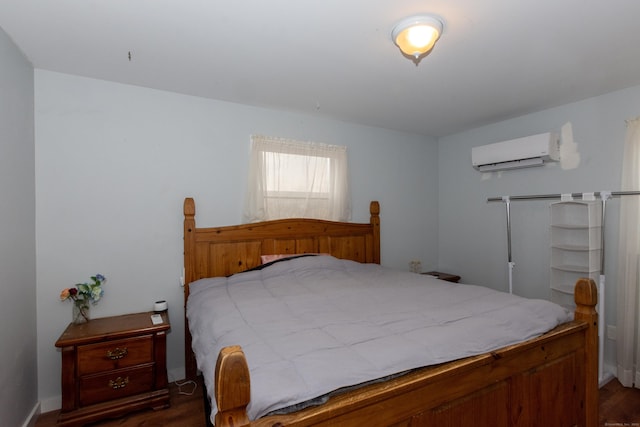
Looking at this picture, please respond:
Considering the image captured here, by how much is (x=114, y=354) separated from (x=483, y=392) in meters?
2.12

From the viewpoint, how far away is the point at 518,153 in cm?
306

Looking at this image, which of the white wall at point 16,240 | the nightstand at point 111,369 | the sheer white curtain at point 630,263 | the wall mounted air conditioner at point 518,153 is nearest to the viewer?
the white wall at point 16,240

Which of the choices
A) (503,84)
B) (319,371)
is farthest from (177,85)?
(503,84)

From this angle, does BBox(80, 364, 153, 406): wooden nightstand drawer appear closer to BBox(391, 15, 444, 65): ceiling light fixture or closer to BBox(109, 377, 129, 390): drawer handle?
BBox(109, 377, 129, 390): drawer handle

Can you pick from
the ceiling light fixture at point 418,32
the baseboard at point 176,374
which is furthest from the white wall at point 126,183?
the ceiling light fixture at point 418,32

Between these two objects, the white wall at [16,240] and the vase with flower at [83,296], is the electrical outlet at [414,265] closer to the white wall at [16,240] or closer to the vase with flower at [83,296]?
the vase with flower at [83,296]

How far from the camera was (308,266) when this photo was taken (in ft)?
9.07

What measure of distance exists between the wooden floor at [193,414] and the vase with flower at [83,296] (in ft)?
2.17

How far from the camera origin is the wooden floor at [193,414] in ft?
6.70

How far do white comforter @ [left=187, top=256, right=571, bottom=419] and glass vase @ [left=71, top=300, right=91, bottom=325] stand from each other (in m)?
0.72

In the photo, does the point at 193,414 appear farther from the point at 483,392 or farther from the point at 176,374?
the point at 483,392

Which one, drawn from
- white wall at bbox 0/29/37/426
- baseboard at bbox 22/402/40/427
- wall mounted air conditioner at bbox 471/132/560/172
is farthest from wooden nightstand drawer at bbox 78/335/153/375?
wall mounted air conditioner at bbox 471/132/560/172

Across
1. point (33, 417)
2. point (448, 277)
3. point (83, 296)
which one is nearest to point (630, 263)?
point (448, 277)

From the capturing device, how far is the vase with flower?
2.19m
